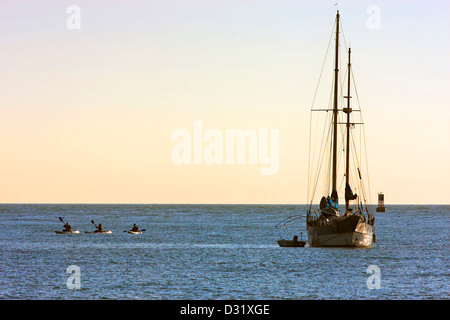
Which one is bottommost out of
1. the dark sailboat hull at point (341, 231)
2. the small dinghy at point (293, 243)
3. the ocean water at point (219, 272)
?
the ocean water at point (219, 272)

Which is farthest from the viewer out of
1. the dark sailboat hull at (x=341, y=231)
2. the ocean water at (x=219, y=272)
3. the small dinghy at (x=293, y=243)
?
the small dinghy at (x=293, y=243)

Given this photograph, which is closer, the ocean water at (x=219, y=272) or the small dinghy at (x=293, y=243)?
the ocean water at (x=219, y=272)

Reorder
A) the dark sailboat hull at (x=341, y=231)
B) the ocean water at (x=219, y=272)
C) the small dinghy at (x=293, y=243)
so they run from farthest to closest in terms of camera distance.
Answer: the small dinghy at (x=293, y=243) < the dark sailboat hull at (x=341, y=231) < the ocean water at (x=219, y=272)

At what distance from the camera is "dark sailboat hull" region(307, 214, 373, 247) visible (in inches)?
2847

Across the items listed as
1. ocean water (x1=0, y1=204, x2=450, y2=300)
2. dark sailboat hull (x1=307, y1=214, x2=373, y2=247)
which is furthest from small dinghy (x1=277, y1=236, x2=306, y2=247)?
dark sailboat hull (x1=307, y1=214, x2=373, y2=247)

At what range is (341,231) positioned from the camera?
239ft

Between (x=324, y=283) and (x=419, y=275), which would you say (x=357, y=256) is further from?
(x=324, y=283)

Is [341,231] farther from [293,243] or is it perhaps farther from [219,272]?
[219,272]

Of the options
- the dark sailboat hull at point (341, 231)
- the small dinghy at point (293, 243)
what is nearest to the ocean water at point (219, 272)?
the dark sailboat hull at point (341, 231)

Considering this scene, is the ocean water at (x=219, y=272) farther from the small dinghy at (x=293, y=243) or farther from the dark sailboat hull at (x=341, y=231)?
the small dinghy at (x=293, y=243)

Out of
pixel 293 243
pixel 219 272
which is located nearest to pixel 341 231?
pixel 293 243

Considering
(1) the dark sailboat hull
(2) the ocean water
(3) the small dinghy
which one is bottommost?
(2) the ocean water

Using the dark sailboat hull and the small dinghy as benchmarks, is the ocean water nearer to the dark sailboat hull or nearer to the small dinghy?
the dark sailboat hull

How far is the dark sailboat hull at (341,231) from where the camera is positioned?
7231 centimetres
